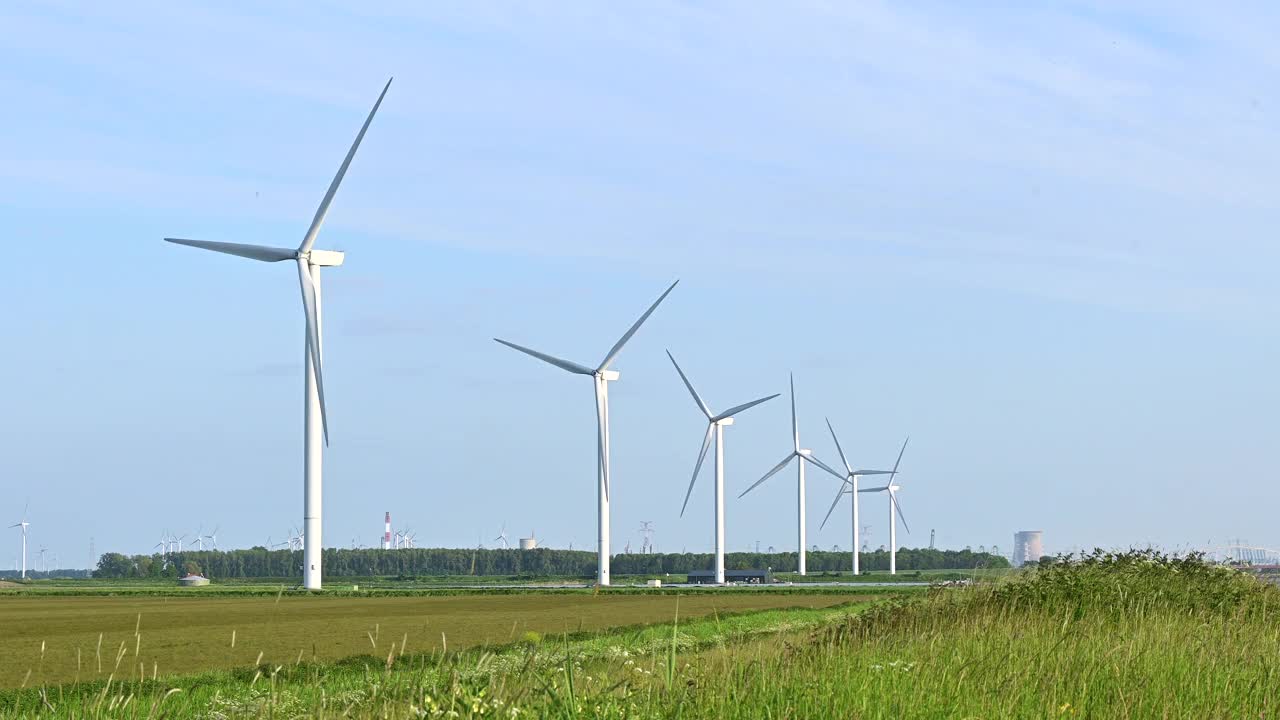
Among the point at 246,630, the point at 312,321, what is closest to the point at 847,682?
the point at 246,630

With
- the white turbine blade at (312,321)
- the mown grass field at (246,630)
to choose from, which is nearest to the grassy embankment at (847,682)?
the mown grass field at (246,630)

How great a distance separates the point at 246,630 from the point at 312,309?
36.4 meters

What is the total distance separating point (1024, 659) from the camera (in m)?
17.1

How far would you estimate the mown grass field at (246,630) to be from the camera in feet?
109

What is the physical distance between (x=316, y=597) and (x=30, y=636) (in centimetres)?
4124

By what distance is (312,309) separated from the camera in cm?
8150

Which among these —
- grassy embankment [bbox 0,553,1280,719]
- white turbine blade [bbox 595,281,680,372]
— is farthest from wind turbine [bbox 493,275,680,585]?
grassy embankment [bbox 0,553,1280,719]

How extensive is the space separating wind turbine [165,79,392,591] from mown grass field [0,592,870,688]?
559 inches

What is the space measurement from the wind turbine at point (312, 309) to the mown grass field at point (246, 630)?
14.2m

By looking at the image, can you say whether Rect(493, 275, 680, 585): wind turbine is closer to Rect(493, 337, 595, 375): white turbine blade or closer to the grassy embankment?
Rect(493, 337, 595, 375): white turbine blade

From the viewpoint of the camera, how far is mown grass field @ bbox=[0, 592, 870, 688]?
1304 inches

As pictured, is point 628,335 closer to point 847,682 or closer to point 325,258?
point 325,258

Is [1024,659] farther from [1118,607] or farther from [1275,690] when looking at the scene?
[1118,607]

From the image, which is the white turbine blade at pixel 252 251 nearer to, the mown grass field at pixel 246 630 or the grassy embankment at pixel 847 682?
the mown grass field at pixel 246 630
